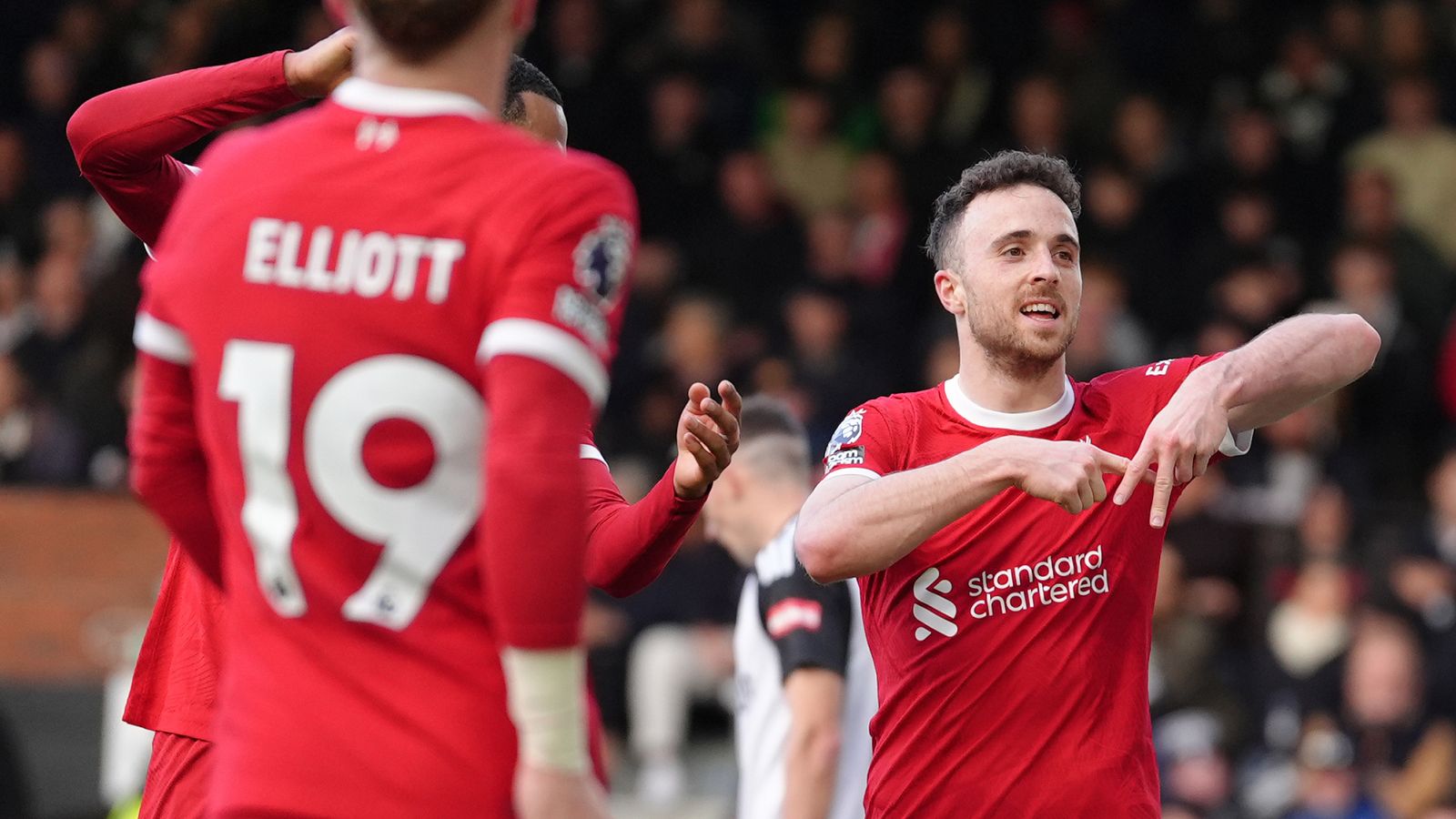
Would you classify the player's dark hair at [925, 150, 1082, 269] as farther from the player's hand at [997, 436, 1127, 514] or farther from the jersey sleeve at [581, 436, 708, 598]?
the jersey sleeve at [581, 436, 708, 598]

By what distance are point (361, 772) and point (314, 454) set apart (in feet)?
1.63

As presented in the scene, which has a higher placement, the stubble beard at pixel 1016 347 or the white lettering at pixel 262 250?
the white lettering at pixel 262 250

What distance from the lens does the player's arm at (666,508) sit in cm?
390

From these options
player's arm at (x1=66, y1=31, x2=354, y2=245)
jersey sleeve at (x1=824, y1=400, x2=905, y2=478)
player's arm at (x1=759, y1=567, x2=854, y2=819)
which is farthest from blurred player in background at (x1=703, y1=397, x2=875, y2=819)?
player's arm at (x1=66, y1=31, x2=354, y2=245)

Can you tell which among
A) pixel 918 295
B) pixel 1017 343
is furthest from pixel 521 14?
pixel 918 295

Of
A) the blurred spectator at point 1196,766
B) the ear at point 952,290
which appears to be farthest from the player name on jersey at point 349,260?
the blurred spectator at point 1196,766

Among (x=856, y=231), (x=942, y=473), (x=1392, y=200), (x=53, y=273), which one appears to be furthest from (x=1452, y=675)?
(x=53, y=273)

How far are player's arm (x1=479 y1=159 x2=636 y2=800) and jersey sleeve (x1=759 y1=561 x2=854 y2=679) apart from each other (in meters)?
2.87

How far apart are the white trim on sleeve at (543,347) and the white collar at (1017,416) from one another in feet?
6.48

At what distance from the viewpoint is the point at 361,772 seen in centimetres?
286

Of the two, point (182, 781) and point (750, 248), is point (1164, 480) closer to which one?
point (182, 781)

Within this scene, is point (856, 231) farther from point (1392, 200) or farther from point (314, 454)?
point (314, 454)

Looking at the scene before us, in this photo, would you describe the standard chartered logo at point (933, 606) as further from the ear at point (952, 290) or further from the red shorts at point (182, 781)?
the red shorts at point (182, 781)

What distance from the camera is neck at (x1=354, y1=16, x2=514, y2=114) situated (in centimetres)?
296
